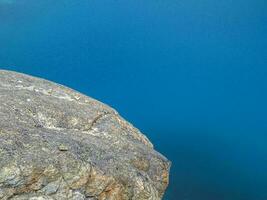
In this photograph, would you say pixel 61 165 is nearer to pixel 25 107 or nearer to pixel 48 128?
pixel 48 128

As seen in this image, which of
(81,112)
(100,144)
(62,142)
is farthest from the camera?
(81,112)

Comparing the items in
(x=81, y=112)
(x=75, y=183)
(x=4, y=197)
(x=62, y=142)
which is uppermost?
(x=81, y=112)

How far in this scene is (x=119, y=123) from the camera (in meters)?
15.2

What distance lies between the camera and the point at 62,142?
39.0 feet

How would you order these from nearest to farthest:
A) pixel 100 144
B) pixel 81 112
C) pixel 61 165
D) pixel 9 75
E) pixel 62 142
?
pixel 61 165 → pixel 62 142 → pixel 100 144 → pixel 81 112 → pixel 9 75

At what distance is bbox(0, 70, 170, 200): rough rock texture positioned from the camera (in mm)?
10836

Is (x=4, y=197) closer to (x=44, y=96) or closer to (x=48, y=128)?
(x=48, y=128)

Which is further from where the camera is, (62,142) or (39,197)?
(62,142)

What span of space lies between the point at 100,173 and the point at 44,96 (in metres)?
4.27

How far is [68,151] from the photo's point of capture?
11.6m

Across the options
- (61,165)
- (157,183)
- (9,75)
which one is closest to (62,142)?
(61,165)

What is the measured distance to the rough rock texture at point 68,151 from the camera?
10.8 meters

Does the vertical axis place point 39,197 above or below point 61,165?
→ below

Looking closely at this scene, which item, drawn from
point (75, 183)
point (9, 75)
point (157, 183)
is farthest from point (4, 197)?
point (9, 75)
